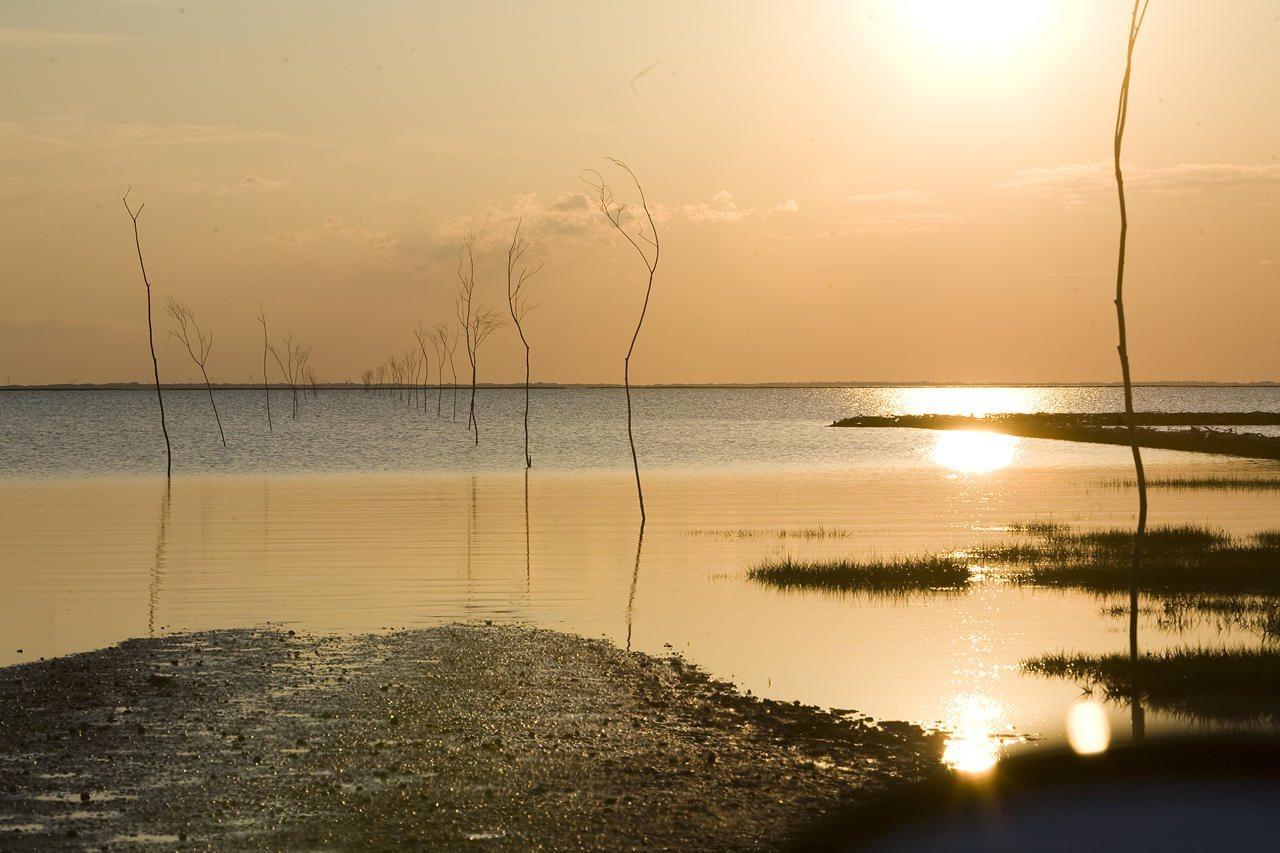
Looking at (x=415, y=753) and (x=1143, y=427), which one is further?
(x=1143, y=427)

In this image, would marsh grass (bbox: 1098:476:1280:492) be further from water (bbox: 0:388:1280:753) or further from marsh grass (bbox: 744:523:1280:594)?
marsh grass (bbox: 744:523:1280:594)

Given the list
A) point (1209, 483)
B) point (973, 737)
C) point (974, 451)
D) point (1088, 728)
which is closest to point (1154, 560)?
point (1088, 728)

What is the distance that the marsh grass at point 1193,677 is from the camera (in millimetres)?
17203

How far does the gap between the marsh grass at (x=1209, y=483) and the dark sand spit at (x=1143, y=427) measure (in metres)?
16.0

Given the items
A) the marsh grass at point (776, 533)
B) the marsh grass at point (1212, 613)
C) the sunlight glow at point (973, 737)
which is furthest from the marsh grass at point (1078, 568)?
the sunlight glow at point (973, 737)

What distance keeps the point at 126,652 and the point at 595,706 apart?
779 cm

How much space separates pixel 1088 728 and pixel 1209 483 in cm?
4659

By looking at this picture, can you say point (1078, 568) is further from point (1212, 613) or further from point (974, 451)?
point (974, 451)

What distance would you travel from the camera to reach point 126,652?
804 inches

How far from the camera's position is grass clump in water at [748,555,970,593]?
2872 cm

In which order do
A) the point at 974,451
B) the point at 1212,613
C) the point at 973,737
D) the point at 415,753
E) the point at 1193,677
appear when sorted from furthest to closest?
the point at 974,451 → the point at 1212,613 → the point at 1193,677 → the point at 973,737 → the point at 415,753

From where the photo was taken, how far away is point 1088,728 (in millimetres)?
16297

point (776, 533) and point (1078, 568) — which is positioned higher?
point (776, 533)

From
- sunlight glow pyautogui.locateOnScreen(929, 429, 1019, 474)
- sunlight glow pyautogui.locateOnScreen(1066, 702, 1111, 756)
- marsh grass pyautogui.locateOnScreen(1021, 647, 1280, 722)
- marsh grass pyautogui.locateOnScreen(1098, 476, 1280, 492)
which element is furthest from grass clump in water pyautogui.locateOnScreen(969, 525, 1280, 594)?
sunlight glow pyautogui.locateOnScreen(929, 429, 1019, 474)
